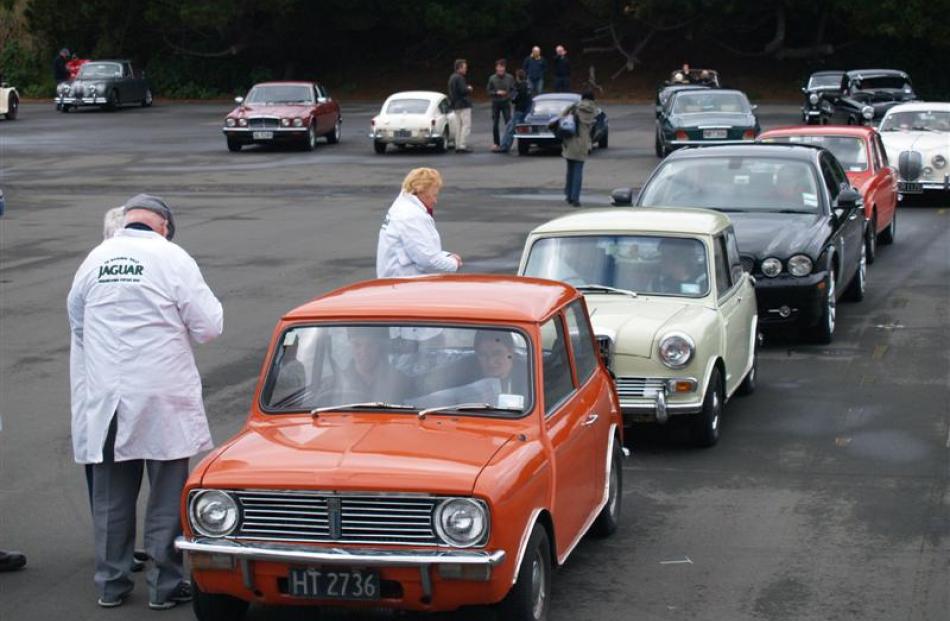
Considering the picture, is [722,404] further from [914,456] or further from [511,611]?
[511,611]

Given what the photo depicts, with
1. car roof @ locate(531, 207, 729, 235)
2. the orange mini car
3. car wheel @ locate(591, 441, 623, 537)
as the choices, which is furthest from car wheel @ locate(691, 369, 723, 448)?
the orange mini car

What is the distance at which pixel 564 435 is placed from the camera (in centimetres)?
713

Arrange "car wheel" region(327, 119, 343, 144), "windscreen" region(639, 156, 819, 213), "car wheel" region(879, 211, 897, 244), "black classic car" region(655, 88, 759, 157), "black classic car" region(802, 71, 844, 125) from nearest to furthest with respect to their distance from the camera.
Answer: "windscreen" region(639, 156, 819, 213) < "car wheel" region(879, 211, 897, 244) < "black classic car" region(655, 88, 759, 157) < "black classic car" region(802, 71, 844, 125) < "car wheel" region(327, 119, 343, 144)

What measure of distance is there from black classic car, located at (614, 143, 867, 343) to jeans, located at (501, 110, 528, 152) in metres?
19.9

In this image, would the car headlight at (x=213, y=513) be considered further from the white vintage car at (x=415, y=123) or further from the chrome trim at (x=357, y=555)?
the white vintage car at (x=415, y=123)

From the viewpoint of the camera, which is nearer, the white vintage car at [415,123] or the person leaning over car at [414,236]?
the person leaning over car at [414,236]

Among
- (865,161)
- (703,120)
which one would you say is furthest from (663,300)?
(703,120)

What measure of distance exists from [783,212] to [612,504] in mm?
7042

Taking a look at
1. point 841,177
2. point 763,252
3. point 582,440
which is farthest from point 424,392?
point 841,177

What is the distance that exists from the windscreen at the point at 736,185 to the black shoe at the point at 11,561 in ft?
26.9

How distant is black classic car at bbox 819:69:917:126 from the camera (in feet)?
119

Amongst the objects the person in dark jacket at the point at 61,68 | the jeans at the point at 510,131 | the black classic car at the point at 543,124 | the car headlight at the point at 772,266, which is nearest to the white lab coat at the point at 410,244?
the car headlight at the point at 772,266

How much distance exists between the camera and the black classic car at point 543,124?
3462 cm

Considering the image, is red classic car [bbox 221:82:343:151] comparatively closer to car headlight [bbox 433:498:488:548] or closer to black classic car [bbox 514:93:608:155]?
black classic car [bbox 514:93:608:155]
